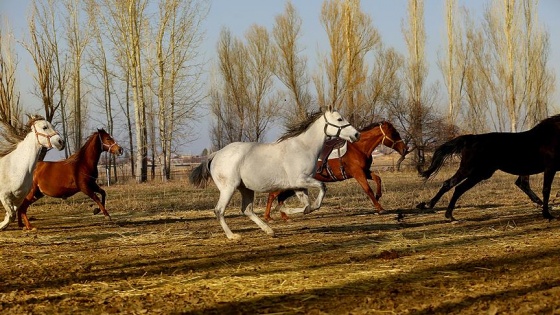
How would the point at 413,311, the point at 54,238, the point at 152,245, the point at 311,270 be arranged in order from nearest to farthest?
the point at 413,311 → the point at 311,270 → the point at 152,245 → the point at 54,238

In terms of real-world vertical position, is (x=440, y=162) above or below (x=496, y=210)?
above

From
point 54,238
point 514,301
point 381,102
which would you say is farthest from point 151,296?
point 381,102

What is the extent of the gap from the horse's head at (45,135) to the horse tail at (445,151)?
18.6 ft

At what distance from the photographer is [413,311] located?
5027 millimetres

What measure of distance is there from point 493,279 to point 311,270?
170 centimetres

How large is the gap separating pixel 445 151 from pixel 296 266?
508cm

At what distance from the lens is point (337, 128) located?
10.2 m

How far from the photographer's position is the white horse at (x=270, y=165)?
9727 millimetres

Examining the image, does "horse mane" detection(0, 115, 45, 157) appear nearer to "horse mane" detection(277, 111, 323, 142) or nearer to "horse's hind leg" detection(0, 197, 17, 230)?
"horse's hind leg" detection(0, 197, 17, 230)

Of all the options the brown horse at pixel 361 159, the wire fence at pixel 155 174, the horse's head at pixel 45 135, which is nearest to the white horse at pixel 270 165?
the horse's head at pixel 45 135

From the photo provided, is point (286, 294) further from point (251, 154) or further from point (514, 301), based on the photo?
point (251, 154)

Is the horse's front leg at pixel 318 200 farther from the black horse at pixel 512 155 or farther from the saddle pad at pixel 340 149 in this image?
the saddle pad at pixel 340 149

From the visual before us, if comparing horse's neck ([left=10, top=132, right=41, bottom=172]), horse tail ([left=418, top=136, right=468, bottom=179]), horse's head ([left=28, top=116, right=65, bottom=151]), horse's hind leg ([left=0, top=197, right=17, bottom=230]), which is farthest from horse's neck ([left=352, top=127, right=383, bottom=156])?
horse's hind leg ([left=0, top=197, right=17, bottom=230])

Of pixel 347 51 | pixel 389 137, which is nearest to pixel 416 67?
pixel 347 51
